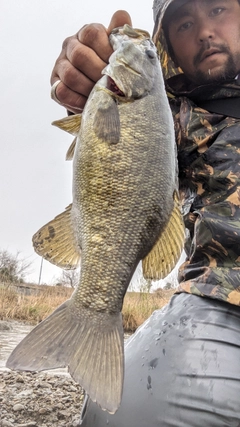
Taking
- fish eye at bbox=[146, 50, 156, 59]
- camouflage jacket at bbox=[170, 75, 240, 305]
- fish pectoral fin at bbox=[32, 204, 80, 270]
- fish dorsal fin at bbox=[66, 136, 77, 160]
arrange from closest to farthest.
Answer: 1. fish pectoral fin at bbox=[32, 204, 80, 270]
2. fish dorsal fin at bbox=[66, 136, 77, 160]
3. fish eye at bbox=[146, 50, 156, 59]
4. camouflage jacket at bbox=[170, 75, 240, 305]

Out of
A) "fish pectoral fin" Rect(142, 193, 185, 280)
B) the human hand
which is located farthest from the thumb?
"fish pectoral fin" Rect(142, 193, 185, 280)

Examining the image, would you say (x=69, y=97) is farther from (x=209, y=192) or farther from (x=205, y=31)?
(x=205, y=31)

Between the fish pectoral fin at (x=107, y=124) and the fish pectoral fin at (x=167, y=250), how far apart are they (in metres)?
0.39

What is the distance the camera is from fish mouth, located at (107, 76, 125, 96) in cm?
221

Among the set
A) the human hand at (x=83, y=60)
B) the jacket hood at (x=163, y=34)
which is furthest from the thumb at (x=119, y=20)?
the jacket hood at (x=163, y=34)

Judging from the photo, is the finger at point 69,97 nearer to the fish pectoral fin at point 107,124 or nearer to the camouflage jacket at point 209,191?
the fish pectoral fin at point 107,124

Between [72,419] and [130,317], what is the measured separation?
20.7 feet

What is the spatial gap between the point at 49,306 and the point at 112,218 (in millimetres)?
9484

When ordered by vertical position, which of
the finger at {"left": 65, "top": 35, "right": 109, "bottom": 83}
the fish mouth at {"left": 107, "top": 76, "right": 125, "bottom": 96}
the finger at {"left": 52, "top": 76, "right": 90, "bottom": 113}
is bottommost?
the fish mouth at {"left": 107, "top": 76, "right": 125, "bottom": 96}

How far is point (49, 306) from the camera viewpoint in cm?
1110

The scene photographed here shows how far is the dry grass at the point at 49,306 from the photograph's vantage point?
32.4ft

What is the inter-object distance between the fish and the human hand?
0.31 meters

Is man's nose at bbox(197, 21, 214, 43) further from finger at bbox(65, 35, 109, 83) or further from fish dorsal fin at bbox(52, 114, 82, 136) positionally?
fish dorsal fin at bbox(52, 114, 82, 136)

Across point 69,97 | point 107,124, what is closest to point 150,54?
point 69,97
